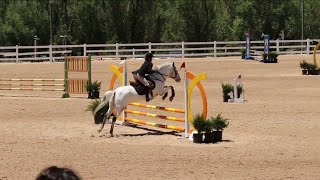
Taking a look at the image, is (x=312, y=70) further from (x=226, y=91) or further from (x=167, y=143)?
(x=167, y=143)

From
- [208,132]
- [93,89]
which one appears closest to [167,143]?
[208,132]

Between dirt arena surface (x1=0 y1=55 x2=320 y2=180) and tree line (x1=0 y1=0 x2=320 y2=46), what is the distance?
42.8 metres

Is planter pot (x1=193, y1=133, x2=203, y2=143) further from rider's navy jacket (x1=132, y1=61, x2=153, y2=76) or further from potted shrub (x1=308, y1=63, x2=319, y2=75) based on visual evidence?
potted shrub (x1=308, y1=63, x2=319, y2=75)

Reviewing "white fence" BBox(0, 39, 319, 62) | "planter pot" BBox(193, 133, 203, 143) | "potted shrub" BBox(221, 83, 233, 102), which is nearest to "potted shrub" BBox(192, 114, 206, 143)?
Result: "planter pot" BBox(193, 133, 203, 143)

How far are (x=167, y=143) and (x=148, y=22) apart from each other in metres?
57.2

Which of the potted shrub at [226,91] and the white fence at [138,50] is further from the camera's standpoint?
the white fence at [138,50]

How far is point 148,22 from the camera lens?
7019 cm

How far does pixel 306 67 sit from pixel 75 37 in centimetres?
3801

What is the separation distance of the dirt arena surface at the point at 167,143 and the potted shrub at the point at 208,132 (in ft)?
0.96

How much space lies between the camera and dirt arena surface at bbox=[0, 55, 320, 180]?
10.2m

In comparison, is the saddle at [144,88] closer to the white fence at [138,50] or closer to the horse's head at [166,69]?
the horse's head at [166,69]

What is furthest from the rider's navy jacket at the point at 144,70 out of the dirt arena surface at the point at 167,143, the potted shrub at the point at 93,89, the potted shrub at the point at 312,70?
the potted shrub at the point at 312,70

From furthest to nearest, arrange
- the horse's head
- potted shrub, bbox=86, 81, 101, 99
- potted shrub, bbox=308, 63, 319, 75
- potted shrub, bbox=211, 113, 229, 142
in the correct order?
potted shrub, bbox=308, 63, 319, 75, potted shrub, bbox=86, 81, 101, 99, the horse's head, potted shrub, bbox=211, 113, 229, 142

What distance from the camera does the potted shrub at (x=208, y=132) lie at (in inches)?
521
